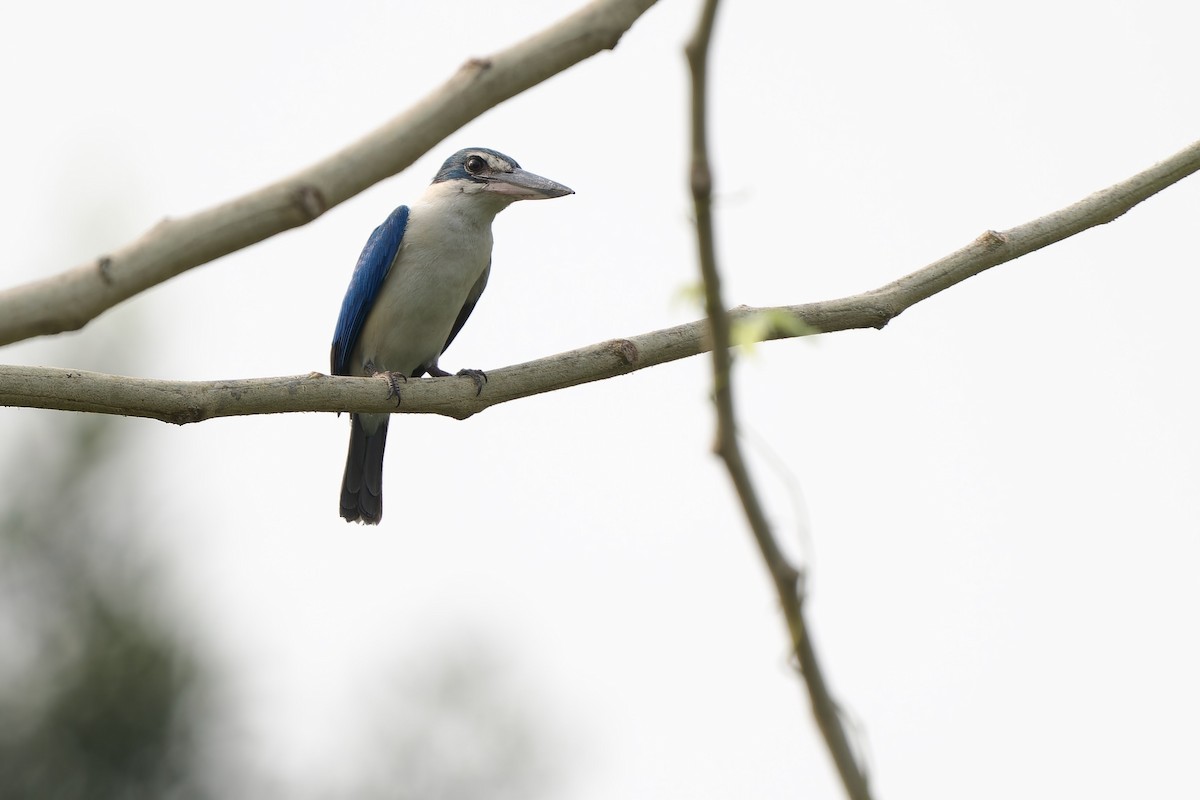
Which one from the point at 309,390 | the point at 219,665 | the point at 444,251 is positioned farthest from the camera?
the point at 219,665

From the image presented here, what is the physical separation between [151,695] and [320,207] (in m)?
13.5

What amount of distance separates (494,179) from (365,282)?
88 centimetres

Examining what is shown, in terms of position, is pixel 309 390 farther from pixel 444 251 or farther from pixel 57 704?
pixel 57 704

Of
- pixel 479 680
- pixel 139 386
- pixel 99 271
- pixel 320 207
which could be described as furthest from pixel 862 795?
pixel 479 680

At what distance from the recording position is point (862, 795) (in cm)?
132

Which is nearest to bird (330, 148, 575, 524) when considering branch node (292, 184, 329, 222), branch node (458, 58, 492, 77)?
branch node (458, 58, 492, 77)

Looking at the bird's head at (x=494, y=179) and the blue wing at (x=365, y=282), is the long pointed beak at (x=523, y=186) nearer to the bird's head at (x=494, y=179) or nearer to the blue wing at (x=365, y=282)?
the bird's head at (x=494, y=179)

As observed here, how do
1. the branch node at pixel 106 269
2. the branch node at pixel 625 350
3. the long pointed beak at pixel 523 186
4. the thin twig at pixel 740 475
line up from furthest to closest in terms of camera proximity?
the long pointed beak at pixel 523 186 → the branch node at pixel 625 350 → the branch node at pixel 106 269 → the thin twig at pixel 740 475

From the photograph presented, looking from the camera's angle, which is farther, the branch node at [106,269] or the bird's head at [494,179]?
the bird's head at [494,179]

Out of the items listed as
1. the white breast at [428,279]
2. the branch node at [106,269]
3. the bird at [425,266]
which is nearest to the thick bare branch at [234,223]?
the branch node at [106,269]

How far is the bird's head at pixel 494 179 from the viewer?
6.81m

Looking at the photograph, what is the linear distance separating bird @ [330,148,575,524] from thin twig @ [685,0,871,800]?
543cm

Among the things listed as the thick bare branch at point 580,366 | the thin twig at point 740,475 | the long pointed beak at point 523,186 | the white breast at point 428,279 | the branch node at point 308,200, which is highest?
the long pointed beak at point 523,186

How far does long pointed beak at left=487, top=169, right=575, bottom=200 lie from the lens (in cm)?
672
